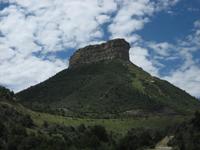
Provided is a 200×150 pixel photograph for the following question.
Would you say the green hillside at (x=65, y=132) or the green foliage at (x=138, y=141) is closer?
the green hillside at (x=65, y=132)

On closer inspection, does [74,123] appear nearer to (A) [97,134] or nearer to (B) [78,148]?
(A) [97,134]

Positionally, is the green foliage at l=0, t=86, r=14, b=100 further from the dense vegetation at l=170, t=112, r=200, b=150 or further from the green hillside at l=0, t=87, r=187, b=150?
the dense vegetation at l=170, t=112, r=200, b=150

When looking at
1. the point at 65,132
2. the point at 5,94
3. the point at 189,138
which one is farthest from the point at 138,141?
the point at 5,94

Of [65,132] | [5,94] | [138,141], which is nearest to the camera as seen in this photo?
[138,141]

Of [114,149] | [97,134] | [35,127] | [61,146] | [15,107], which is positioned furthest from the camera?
[15,107]

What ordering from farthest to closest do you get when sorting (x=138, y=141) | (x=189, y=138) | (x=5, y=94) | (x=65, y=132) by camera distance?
(x=5, y=94)
(x=65, y=132)
(x=138, y=141)
(x=189, y=138)

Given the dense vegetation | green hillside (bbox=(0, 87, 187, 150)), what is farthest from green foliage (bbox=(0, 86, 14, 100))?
the dense vegetation

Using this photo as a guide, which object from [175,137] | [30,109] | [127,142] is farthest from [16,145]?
[30,109]

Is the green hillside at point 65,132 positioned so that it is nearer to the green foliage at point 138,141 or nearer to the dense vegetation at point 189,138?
the green foliage at point 138,141

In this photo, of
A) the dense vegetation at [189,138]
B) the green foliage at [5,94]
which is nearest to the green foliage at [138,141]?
the dense vegetation at [189,138]

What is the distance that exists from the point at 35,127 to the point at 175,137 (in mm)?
54491

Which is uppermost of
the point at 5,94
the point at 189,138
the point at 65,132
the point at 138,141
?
the point at 5,94

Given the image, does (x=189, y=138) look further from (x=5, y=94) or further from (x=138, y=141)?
(x=5, y=94)

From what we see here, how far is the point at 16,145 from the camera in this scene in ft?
363
